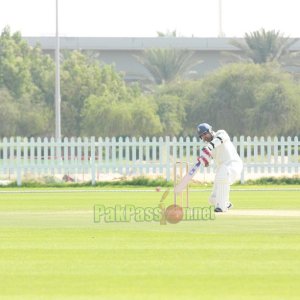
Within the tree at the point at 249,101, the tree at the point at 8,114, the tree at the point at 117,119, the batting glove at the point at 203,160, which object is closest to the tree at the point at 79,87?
the tree at the point at 117,119

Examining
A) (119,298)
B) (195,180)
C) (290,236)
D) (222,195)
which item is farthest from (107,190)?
(119,298)

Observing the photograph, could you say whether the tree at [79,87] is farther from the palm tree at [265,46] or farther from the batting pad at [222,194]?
the batting pad at [222,194]

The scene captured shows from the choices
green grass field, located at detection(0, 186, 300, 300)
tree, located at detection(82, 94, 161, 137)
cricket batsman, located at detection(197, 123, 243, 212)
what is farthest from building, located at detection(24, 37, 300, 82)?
cricket batsman, located at detection(197, 123, 243, 212)

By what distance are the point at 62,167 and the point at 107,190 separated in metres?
4.85

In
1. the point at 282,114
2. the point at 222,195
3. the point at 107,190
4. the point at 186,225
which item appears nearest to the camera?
the point at 186,225

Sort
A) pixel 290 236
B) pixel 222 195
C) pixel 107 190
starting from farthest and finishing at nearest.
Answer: pixel 107 190 → pixel 222 195 → pixel 290 236

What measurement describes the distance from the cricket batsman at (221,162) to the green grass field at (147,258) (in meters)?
0.33

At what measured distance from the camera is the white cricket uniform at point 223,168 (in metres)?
22.8

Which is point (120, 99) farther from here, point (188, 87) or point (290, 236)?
point (290, 236)

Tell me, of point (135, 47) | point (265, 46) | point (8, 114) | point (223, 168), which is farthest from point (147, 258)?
point (135, 47)

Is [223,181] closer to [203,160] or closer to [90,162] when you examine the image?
[203,160]

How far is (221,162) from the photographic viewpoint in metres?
23.1

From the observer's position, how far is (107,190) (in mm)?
36562

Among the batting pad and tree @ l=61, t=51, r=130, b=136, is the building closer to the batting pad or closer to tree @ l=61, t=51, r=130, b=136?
tree @ l=61, t=51, r=130, b=136
